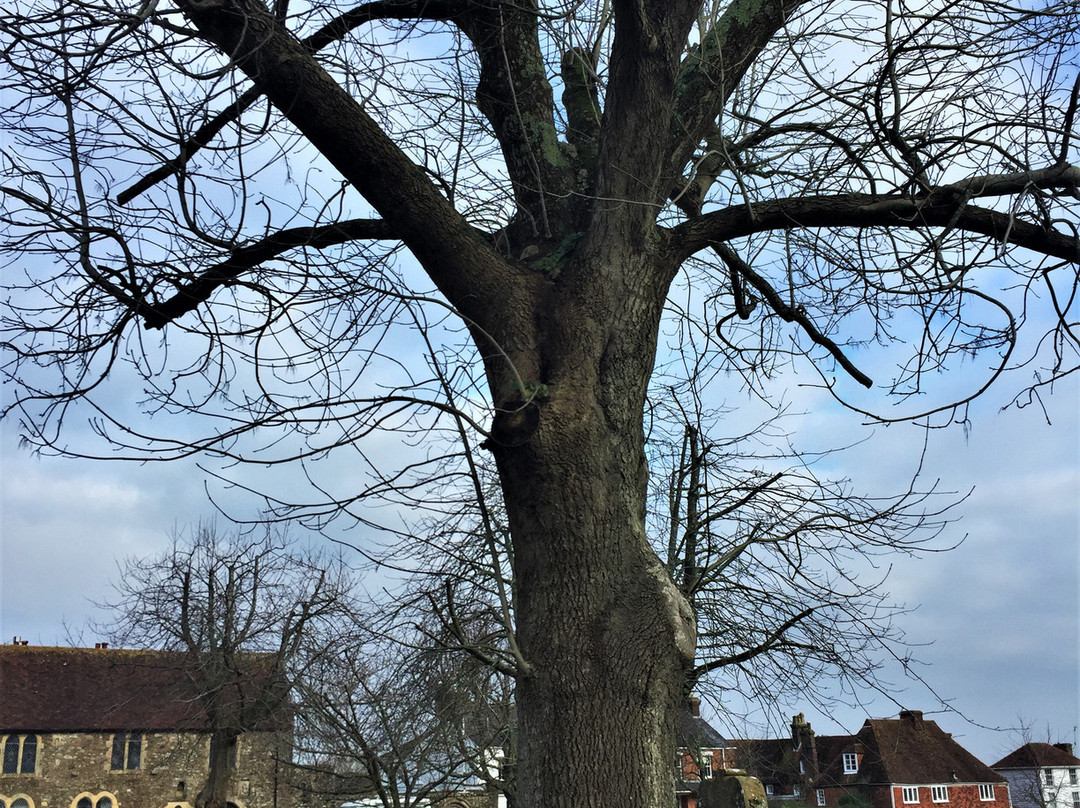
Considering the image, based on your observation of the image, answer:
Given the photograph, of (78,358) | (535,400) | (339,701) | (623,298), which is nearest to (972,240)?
(623,298)

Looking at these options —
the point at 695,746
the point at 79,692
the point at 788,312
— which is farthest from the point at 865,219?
the point at 79,692

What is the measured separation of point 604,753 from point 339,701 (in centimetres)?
989

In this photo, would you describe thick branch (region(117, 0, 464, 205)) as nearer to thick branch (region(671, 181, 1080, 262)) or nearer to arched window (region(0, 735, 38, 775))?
thick branch (region(671, 181, 1080, 262))

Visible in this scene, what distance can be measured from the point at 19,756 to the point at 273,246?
110 feet

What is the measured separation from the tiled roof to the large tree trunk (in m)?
30.2

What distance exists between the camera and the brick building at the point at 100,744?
3064 cm

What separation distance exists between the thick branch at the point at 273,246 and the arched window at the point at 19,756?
32.8 meters

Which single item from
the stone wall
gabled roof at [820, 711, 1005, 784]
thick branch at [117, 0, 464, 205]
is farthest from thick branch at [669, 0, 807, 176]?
gabled roof at [820, 711, 1005, 784]

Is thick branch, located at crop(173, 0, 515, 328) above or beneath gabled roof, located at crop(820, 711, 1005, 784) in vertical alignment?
above

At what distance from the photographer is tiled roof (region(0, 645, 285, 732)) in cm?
3116

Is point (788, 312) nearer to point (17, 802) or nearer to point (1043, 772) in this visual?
point (17, 802)

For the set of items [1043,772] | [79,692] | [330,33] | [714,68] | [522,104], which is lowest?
[1043,772]

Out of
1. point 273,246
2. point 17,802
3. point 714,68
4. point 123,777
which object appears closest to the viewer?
point 714,68

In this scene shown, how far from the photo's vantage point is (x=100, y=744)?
1249 inches
